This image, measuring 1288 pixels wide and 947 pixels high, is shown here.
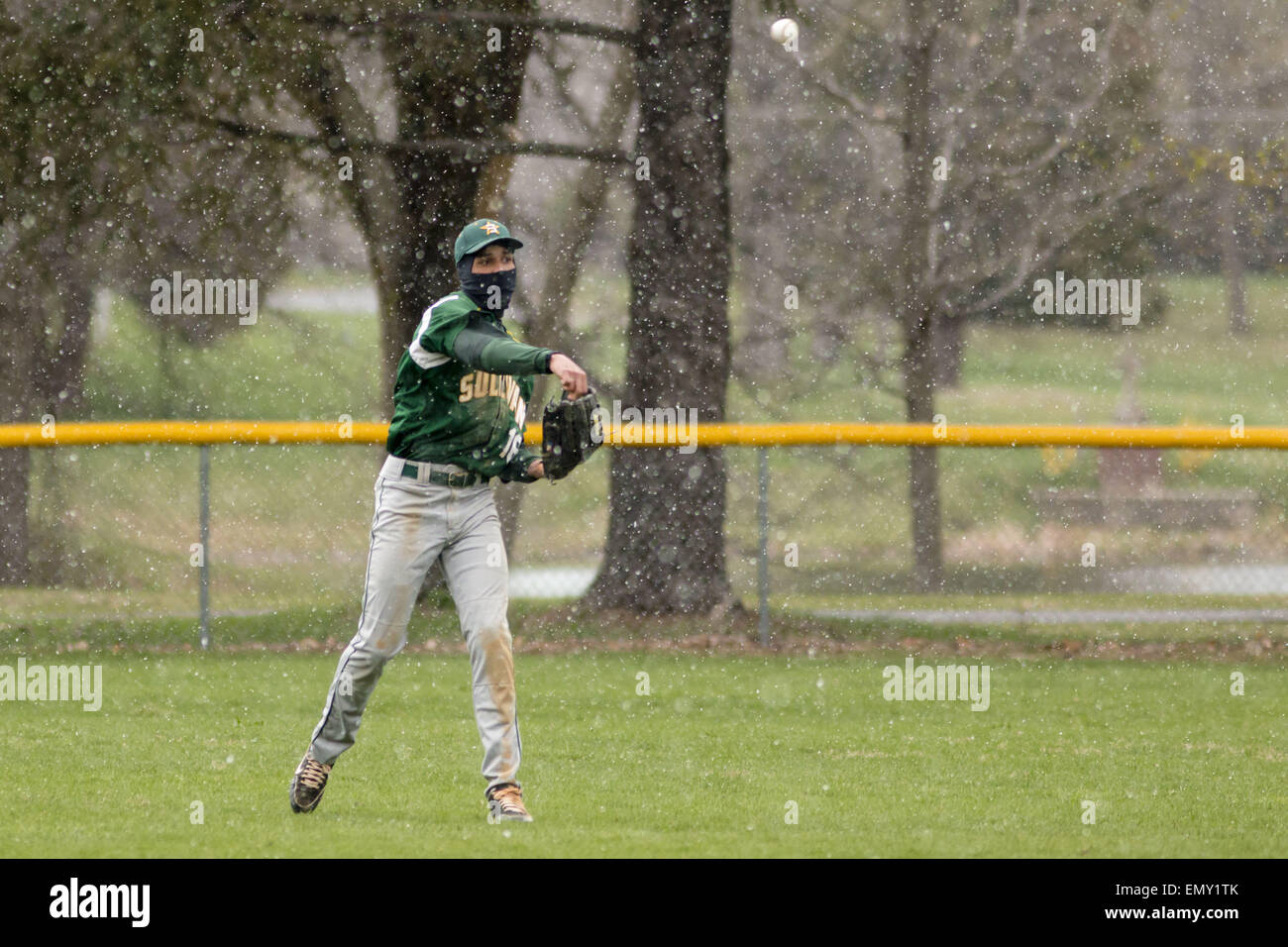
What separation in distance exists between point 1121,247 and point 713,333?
11832mm

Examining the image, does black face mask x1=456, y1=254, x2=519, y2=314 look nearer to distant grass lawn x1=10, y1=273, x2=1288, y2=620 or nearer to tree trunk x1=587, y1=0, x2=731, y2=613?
tree trunk x1=587, y1=0, x2=731, y2=613

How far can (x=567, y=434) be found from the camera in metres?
6.14

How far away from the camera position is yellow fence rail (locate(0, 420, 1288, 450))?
10812 millimetres

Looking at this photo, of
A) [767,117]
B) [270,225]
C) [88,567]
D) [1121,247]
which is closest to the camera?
[270,225]

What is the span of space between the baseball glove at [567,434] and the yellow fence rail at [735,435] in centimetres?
453

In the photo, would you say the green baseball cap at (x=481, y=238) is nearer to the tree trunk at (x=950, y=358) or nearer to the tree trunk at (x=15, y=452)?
the tree trunk at (x=15, y=452)

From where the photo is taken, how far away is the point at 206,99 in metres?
12.7

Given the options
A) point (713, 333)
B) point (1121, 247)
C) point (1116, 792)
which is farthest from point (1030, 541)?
point (1116, 792)

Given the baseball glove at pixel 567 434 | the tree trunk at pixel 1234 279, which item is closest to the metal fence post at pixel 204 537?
the baseball glove at pixel 567 434

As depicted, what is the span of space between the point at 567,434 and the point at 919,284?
44.1 feet

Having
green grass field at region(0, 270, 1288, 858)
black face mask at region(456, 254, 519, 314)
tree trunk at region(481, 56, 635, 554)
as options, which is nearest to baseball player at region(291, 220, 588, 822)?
black face mask at region(456, 254, 519, 314)

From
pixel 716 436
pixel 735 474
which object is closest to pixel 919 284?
pixel 716 436

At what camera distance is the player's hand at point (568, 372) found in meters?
5.36

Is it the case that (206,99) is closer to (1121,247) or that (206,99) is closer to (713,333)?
(713,333)
